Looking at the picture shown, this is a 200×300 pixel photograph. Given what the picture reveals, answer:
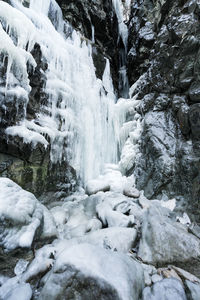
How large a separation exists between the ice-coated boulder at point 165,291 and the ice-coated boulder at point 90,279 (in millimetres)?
116

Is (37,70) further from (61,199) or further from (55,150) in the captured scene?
(61,199)

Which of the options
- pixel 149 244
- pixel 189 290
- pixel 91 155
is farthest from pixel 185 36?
pixel 189 290

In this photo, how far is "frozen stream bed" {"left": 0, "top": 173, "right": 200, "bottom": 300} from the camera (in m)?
1.66

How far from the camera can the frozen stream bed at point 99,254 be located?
5.43 feet

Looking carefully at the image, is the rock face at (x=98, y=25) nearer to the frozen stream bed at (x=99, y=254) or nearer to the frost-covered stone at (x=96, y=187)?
the frost-covered stone at (x=96, y=187)

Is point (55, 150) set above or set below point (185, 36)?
below

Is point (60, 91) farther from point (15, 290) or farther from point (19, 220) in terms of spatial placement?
point (15, 290)

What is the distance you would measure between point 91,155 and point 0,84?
479 cm

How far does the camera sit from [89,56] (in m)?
10.9

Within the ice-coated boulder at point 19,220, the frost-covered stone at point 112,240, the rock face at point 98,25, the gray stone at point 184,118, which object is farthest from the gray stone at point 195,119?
Answer: the rock face at point 98,25

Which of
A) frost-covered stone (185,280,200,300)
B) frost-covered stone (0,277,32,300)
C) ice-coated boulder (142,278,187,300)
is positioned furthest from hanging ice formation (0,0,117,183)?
frost-covered stone (185,280,200,300)

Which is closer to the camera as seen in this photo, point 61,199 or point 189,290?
point 189,290

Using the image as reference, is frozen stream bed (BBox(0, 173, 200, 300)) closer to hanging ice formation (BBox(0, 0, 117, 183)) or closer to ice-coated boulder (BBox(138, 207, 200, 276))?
ice-coated boulder (BBox(138, 207, 200, 276))

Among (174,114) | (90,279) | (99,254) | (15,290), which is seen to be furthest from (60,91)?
(90,279)
